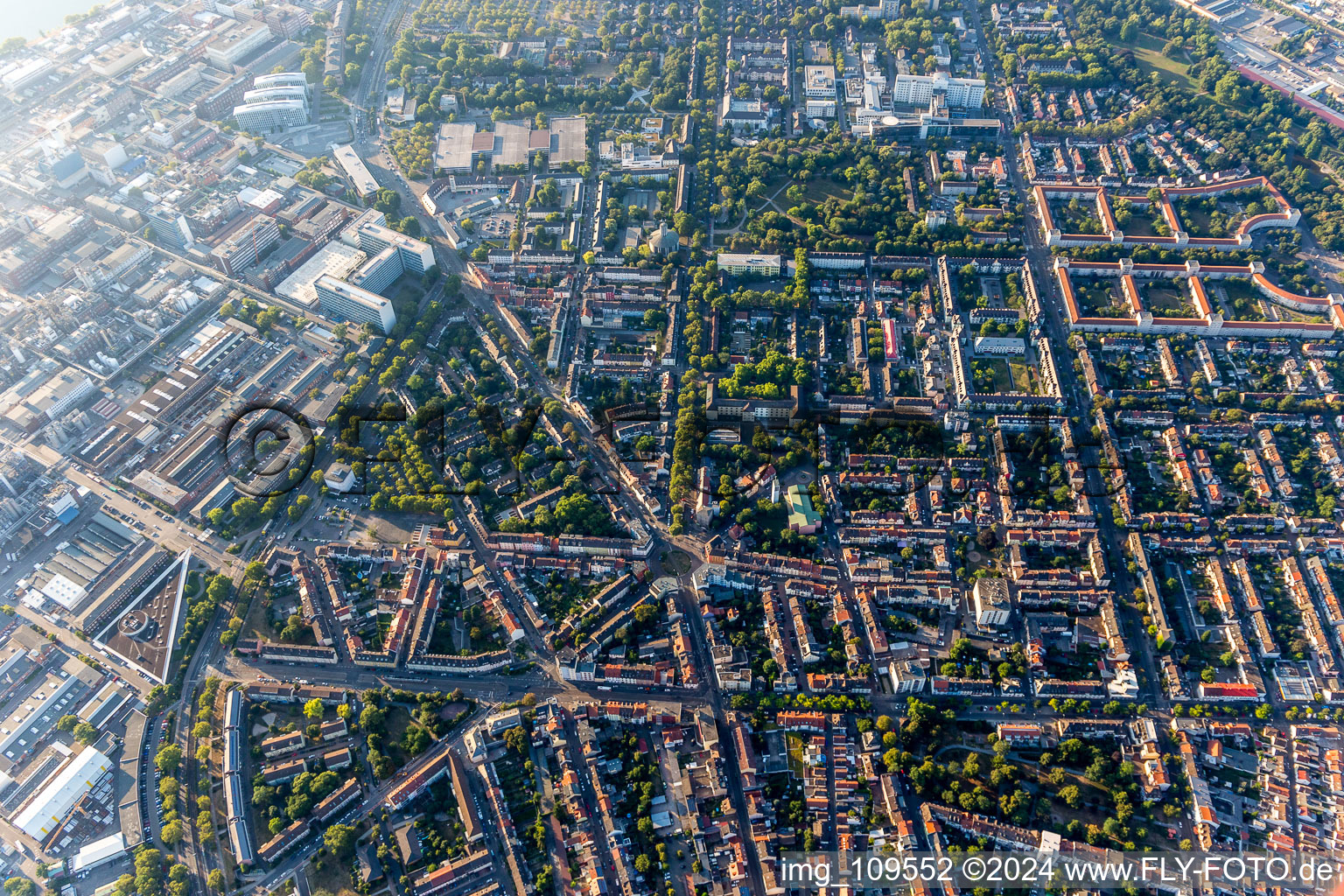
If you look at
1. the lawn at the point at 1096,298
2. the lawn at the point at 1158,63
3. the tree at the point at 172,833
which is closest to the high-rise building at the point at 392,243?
the tree at the point at 172,833

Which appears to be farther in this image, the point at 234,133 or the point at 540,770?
the point at 234,133

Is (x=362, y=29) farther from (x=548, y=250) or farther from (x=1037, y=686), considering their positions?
(x=1037, y=686)

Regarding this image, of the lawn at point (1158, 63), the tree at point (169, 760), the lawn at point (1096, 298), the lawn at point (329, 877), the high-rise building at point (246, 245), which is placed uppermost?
the lawn at point (1158, 63)

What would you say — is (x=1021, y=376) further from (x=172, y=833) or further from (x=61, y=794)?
(x=61, y=794)

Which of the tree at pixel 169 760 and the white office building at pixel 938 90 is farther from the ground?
the white office building at pixel 938 90

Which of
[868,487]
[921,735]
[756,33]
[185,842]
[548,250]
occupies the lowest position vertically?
[185,842]

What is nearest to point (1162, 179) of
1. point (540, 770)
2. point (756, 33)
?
point (756, 33)

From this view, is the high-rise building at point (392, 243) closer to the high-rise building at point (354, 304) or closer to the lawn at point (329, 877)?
the high-rise building at point (354, 304)
